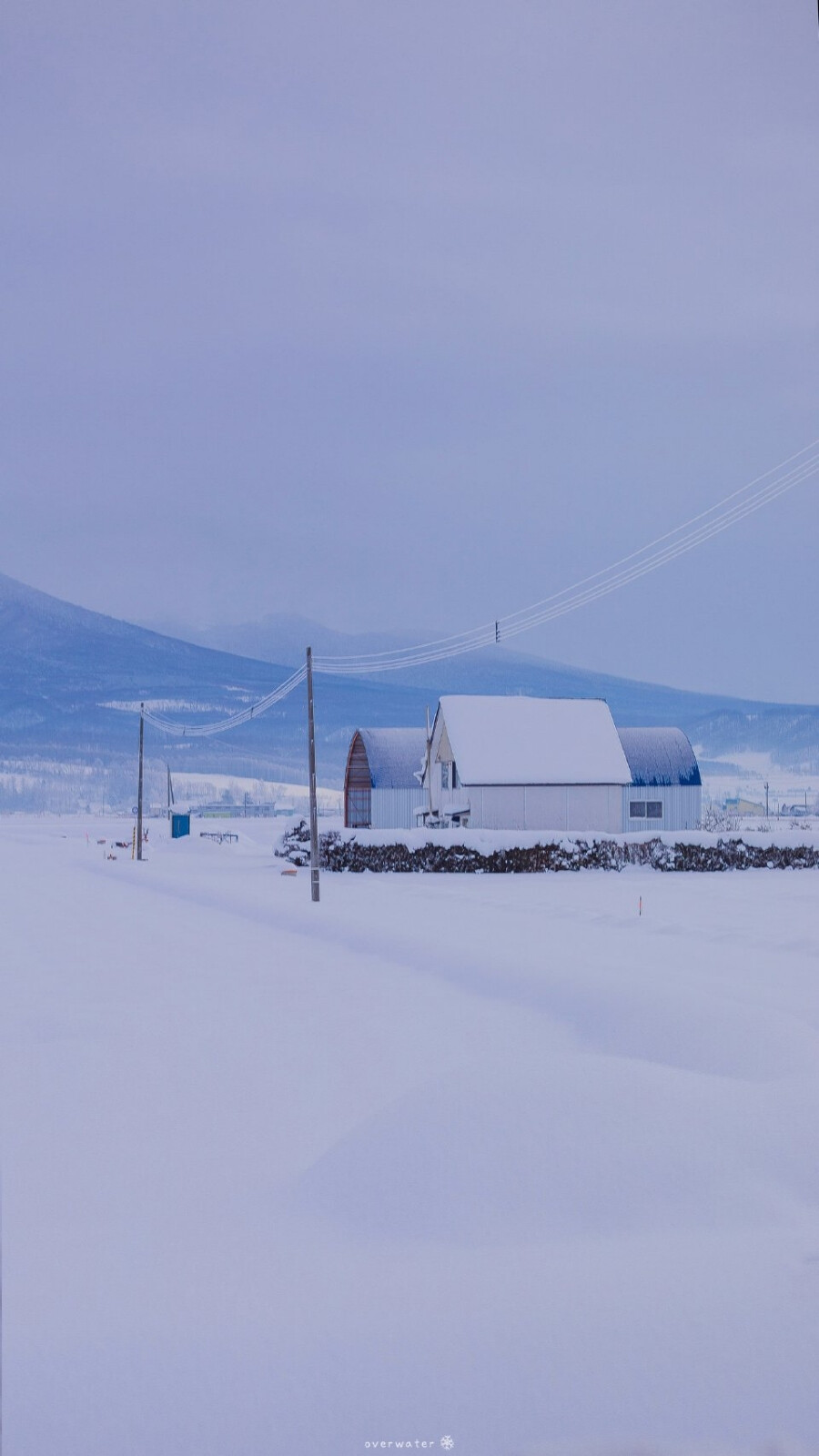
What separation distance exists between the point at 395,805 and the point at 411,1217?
184 feet

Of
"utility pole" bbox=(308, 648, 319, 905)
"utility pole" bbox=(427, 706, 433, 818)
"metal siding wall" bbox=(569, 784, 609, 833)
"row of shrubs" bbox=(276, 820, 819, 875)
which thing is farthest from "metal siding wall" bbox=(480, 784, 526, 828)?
"utility pole" bbox=(308, 648, 319, 905)

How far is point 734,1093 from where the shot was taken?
943cm

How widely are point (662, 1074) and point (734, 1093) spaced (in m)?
0.48

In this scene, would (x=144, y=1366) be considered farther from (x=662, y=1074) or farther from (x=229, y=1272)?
(x=662, y=1074)

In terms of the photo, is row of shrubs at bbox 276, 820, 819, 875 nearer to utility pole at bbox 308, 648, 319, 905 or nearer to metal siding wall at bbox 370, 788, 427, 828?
utility pole at bbox 308, 648, 319, 905

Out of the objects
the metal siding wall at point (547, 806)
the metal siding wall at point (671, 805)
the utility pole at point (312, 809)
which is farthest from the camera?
the metal siding wall at point (671, 805)

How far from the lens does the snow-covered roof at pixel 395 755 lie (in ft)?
208

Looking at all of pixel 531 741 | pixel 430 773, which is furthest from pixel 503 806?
pixel 430 773

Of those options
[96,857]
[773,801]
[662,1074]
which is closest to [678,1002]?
[662,1074]

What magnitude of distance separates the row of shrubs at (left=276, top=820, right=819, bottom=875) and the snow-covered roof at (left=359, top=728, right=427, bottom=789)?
17.2 metres

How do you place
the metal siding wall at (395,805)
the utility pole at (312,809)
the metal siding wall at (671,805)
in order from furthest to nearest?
the metal siding wall at (395,805) → the metal siding wall at (671,805) → the utility pole at (312,809)

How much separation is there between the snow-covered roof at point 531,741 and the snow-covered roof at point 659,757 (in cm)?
378

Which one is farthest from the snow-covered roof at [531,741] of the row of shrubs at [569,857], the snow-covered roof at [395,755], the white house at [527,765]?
the row of shrubs at [569,857]

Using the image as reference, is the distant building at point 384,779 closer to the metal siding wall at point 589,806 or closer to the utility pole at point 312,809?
the metal siding wall at point 589,806
